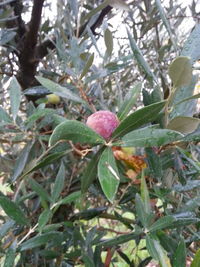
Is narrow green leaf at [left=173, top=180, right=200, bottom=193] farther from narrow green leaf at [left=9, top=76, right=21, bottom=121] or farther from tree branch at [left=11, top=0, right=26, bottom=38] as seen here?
tree branch at [left=11, top=0, right=26, bottom=38]

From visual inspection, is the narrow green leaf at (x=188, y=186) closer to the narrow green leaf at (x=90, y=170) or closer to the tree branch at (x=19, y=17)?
the narrow green leaf at (x=90, y=170)

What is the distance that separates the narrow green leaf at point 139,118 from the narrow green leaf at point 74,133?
31 millimetres

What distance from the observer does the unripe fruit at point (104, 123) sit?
0.48 meters

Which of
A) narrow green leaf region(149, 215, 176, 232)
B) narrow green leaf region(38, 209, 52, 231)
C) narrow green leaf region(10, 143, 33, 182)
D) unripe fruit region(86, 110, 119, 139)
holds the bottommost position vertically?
narrow green leaf region(38, 209, 52, 231)

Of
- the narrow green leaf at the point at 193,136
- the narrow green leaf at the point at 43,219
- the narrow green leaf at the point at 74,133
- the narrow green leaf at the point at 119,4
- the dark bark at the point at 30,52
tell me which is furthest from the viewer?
the dark bark at the point at 30,52

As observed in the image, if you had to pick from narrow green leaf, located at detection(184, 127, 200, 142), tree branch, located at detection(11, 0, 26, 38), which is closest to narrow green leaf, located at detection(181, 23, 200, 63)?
narrow green leaf, located at detection(184, 127, 200, 142)

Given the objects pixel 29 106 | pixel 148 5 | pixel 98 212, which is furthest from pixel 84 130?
pixel 148 5

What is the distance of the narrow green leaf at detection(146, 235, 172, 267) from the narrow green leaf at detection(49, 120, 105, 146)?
0.17 metres

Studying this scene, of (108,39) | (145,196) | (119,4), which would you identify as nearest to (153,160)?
(145,196)

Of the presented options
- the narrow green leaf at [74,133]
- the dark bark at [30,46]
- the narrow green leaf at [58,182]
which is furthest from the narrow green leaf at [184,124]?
the dark bark at [30,46]

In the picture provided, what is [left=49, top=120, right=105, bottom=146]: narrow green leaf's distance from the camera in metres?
0.37

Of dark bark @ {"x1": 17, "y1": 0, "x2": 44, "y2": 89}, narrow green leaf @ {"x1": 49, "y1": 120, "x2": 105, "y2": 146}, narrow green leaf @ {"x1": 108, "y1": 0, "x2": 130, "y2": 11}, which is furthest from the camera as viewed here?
dark bark @ {"x1": 17, "y1": 0, "x2": 44, "y2": 89}

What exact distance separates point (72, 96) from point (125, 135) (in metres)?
0.11

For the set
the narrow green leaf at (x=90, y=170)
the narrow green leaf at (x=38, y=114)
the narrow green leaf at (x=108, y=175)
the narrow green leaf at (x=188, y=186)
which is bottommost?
the narrow green leaf at (x=188, y=186)
